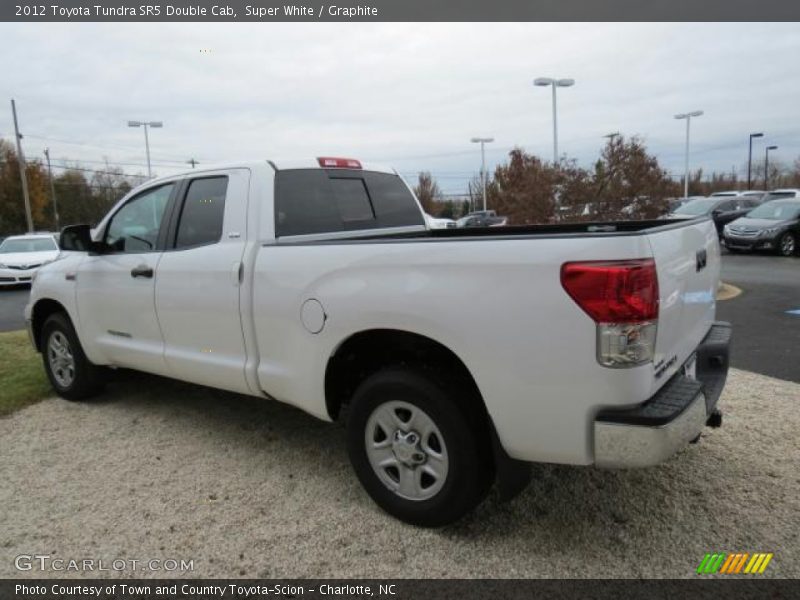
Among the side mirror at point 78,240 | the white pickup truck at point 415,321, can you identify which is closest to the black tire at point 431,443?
the white pickup truck at point 415,321

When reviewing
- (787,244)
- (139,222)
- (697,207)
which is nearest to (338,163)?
(139,222)

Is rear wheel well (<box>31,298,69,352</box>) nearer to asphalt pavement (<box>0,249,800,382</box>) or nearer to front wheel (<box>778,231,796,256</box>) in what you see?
asphalt pavement (<box>0,249,800,382</box>)

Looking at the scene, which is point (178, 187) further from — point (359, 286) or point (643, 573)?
point (643, 573)

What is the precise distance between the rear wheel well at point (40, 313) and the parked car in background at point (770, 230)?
18157 millimetres

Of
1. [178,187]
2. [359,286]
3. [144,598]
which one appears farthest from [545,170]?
[144,598]

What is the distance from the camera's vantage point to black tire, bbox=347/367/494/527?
2.82 m

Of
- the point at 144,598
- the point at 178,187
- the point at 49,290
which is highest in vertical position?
the point at 178,187

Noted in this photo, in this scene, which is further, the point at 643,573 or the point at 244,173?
the point at 244,173

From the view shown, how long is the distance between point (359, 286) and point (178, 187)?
2019 mm

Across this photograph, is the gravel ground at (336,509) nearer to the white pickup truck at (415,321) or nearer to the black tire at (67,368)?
the white pickup truck at (415,321)

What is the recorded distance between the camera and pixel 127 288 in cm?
453

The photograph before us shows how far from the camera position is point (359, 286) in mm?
3055

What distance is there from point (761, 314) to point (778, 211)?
12.0m

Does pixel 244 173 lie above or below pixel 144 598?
above
